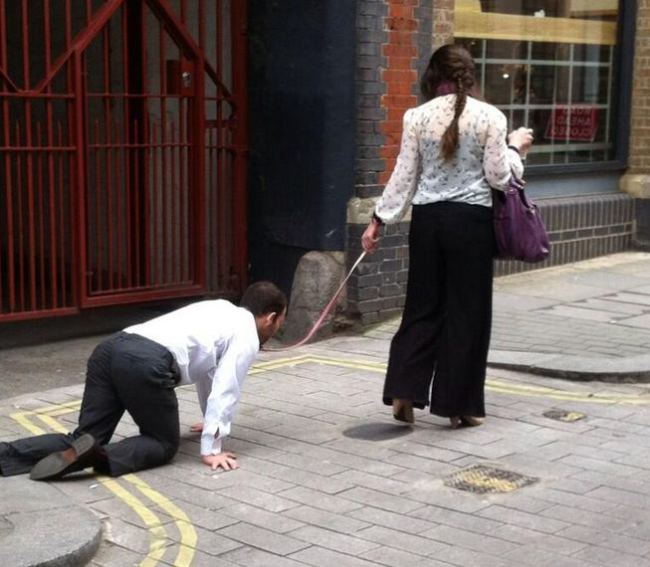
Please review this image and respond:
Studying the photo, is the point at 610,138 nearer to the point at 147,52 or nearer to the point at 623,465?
the point at 147,52

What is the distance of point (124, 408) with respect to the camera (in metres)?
5.59

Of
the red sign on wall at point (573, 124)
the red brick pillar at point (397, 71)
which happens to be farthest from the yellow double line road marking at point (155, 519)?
the red sign on wall at point (573, 124)

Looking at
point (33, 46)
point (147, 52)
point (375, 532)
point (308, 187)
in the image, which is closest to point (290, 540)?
point (375, 532)

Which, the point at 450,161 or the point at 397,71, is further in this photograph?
the point at 397,71

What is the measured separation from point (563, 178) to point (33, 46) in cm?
502

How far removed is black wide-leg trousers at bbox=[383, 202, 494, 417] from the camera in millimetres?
6074

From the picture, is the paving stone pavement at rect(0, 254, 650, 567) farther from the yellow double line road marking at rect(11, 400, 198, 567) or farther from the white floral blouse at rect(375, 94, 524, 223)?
the white floral blouse at rect(375, 94, 524, 223)

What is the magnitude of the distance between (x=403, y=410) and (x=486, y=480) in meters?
0.85

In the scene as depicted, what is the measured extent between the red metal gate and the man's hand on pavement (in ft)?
8.26

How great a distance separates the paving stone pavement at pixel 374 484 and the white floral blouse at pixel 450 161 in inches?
47.8

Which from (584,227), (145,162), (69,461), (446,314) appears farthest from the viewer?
(584,227)

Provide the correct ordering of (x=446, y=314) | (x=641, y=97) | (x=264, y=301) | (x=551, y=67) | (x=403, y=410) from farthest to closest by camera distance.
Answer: (x=641, y=97) → (x=551, y=67) → (x=403, y=410) → (x=446, y=314) → (x=264, y=301)

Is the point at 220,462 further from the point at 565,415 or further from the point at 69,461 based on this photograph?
the point at 565,415

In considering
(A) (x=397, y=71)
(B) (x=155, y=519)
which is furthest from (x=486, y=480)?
(A) (x=397, y=71)
